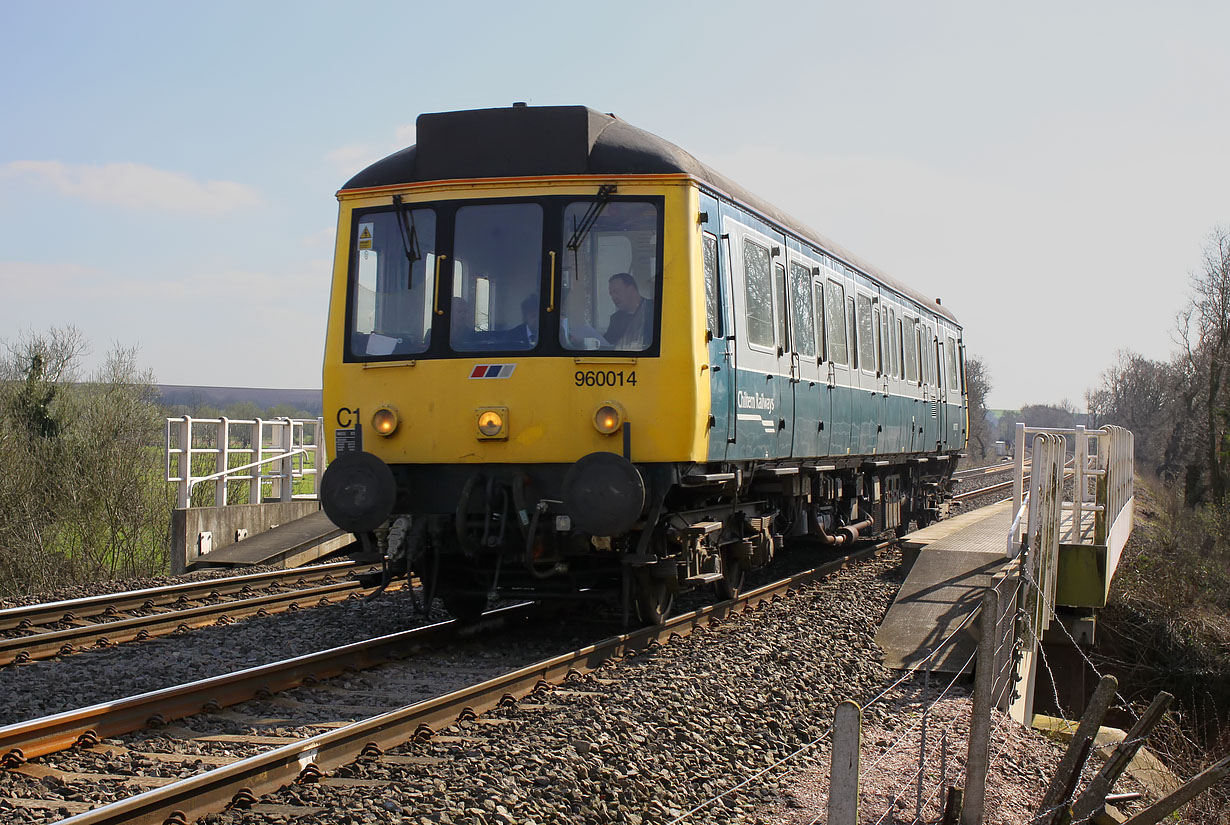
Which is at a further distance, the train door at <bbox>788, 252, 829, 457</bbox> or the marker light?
the train door at <bbox>788, 252, 829, 457</bbox>

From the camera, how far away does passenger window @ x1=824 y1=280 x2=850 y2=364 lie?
37.1 ft

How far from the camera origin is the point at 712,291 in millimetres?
8172

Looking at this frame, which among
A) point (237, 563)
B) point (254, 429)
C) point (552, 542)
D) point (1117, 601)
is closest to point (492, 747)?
point (552, 542)

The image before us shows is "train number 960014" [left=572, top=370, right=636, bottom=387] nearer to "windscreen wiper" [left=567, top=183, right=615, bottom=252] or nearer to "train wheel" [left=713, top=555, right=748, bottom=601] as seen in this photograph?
"windscreen wiper" [left=567, top=183, right=615, bottom=252]

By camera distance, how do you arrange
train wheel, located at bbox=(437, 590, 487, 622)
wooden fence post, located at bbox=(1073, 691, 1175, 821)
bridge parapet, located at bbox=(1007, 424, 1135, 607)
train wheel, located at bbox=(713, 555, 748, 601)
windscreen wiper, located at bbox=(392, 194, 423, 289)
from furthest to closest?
bridge parapet, located at bbox=(1007, 424, 1135, 607), train wheel, located at bbox=(713, 555, 748, 601), train wheel, located at bbox=(437, 590, 487, 622), windscreen wiper, located at bbox=(392, 194, 423, 289), wooden fence post, located at bbox=(1073, 691, 1175, 821)

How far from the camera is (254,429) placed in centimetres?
1554

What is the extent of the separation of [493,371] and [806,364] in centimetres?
366

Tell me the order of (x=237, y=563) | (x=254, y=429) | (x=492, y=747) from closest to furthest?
(x=492, y=747), (x=237, y=563), (x=254, y=429)

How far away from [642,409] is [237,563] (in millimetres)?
7467

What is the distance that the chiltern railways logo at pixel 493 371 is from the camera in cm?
775

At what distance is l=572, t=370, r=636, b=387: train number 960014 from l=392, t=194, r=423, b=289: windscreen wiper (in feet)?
4.59

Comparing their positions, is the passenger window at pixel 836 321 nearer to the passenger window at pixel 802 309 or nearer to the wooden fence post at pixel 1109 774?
the passenger window at pixel 802 309

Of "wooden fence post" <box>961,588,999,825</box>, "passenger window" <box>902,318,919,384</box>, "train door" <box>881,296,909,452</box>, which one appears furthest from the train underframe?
"passenger window" <box>902,318,919,384</box>

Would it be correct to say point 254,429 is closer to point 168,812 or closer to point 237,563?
point 237,563
